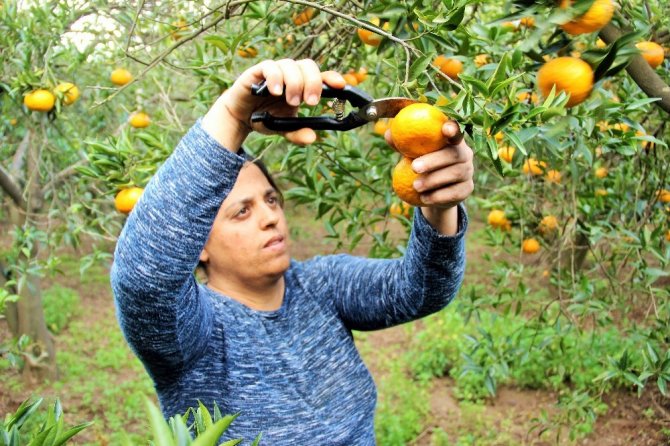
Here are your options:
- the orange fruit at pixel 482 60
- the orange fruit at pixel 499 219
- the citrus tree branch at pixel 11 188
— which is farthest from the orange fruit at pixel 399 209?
the citrus tree branch at pixel 11 188

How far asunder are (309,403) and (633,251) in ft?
5.16

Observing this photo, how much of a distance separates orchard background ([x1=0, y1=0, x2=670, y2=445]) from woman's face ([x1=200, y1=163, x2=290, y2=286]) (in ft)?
1.00

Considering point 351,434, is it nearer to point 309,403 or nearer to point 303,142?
point 309,403

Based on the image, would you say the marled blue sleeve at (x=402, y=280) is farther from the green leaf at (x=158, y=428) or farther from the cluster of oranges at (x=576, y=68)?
the green leaf at (x=158, y=428)

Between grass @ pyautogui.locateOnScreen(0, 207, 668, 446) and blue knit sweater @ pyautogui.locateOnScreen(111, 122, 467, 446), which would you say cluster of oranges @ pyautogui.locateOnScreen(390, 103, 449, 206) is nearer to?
blue knit sweater @ pyautogui.locateOnScreen(111, 122, 467, 446)

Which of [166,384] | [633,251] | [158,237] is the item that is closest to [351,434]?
[166,384]

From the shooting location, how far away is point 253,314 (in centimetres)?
165

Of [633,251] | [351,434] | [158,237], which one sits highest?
[158,237]

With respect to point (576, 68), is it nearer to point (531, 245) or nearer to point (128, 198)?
point (128, 198)

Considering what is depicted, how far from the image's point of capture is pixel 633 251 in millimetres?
2479

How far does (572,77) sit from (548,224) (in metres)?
1.88

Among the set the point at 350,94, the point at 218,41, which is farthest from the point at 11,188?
the point at 350,94

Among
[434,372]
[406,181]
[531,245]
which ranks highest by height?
[406,181]

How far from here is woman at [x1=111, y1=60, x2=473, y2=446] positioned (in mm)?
1106
